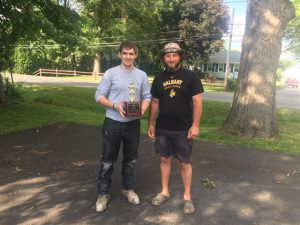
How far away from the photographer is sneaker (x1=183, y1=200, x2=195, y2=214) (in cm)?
441

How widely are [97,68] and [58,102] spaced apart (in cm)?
2679

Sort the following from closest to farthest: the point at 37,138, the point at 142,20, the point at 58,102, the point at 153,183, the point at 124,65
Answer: the point at 124,65
the point at 153,183
the point at 37,138
the point at 58,102
the point at 142,20

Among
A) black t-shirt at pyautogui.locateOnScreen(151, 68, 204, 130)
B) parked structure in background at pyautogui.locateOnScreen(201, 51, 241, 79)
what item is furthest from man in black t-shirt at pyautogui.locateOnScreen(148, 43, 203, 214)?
parked structure in background at pyautogui.locateOnScreen(201, 51, 241, 79)

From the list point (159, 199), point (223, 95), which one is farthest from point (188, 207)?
point (223, 95)

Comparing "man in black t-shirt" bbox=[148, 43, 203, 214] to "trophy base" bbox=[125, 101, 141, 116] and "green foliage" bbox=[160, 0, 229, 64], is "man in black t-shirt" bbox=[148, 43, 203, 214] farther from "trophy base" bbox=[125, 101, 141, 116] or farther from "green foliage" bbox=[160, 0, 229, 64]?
"green foliage" bbox=[160, 0, 229, 64]

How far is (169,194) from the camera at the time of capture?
494cm

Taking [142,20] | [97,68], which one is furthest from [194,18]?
[97,68]

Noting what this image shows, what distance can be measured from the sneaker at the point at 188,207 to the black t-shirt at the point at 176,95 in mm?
886

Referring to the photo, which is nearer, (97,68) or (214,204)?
(214,204)

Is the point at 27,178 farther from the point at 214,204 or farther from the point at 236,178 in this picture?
the point at 236,178

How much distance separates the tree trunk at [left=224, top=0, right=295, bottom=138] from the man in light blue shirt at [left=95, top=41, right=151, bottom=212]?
16.4 feet

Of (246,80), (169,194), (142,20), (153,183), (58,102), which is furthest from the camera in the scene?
(142,20)

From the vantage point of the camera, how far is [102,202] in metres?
4.50

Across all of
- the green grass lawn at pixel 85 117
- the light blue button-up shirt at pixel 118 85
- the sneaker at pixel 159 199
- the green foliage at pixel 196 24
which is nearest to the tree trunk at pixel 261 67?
the green grass lawn at pixel 85 117
